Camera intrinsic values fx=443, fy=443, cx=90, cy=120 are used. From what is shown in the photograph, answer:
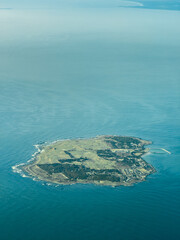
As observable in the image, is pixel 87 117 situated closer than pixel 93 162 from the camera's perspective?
No

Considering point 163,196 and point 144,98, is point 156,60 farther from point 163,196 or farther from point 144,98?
point 163,196

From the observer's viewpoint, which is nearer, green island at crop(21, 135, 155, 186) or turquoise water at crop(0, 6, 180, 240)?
turquoise water at crop(0, 6, 180, 240)

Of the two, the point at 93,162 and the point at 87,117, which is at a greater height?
the point at 87,117

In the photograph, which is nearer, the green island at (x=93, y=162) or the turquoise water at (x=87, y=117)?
the turquoise water at (x=87, y=117)
